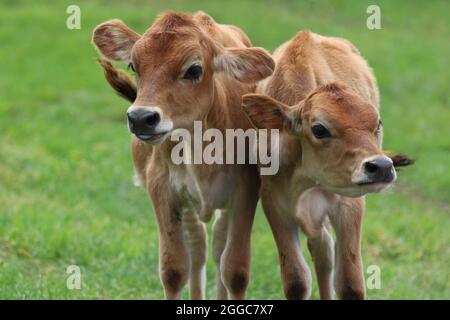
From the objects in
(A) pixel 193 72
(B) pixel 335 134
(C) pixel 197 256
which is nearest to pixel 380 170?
(B) pixel 335 134

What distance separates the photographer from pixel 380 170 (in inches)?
258

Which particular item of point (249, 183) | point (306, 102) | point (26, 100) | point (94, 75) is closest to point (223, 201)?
point (249, 183)

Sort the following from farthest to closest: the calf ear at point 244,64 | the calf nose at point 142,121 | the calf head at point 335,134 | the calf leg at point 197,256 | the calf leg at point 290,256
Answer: the calf leg at point 197,256, the calf leg at point 290,256, the calf ear at point 244,64, the calf nose at point 142,121, the calf head at point 335,134

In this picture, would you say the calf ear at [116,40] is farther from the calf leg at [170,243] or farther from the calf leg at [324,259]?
the calf leg at [324,259]

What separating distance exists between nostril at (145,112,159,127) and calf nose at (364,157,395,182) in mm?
1422

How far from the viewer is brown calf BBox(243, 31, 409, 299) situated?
686 centimetres

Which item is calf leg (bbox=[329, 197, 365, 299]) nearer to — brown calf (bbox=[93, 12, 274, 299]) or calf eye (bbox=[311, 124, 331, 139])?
calf eye (bbox=[311, 124, 331, 139])

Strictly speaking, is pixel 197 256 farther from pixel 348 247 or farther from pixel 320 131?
pixel 320 131

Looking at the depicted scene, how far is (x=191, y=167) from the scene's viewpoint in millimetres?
7973

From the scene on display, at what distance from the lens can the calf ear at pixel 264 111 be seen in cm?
730

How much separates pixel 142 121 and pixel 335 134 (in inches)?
50.1

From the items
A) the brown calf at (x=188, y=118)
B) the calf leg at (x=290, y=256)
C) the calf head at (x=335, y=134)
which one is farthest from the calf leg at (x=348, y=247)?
the brown calf at (x=188, y=118)

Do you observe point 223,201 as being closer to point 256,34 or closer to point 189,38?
point 189,38

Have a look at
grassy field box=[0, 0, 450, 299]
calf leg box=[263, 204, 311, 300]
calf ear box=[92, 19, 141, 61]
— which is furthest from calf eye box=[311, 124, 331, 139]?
grassy field box=[0, 0, 450, 299]
